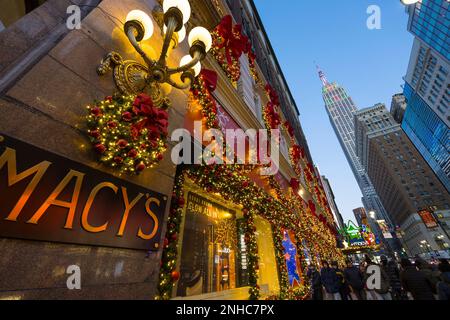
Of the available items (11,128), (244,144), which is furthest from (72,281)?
(244,144)

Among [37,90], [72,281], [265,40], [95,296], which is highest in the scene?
[265,40]

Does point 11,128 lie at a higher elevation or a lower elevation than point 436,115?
lower

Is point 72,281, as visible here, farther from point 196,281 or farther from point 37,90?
point 196,281

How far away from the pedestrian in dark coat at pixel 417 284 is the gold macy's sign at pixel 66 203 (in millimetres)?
7961

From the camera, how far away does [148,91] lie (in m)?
3.69

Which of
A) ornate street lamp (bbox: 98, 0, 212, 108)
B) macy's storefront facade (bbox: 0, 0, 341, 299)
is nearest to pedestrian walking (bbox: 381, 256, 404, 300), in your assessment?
macy's storefront facade (bbox: 0, 0, 341, 299)

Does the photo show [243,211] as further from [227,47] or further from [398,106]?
[398,106]

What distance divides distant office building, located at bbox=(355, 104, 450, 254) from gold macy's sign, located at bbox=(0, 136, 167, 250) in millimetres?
74205

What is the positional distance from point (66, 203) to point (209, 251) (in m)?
5.09

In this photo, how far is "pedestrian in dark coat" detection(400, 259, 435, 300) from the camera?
592 centimetres

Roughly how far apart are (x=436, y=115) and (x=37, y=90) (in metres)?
105

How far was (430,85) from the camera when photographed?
231 ft

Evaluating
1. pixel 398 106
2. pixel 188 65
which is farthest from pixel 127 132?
pixel 398 106

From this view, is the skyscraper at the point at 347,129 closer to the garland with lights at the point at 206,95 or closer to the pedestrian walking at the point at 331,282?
the pedestrian walking at the point at 331,282
